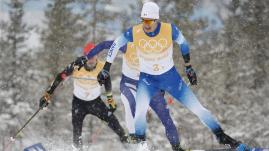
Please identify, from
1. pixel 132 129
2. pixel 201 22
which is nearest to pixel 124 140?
pixel 132 129

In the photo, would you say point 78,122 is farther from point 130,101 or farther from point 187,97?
point 187,97

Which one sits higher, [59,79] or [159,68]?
[159,68]

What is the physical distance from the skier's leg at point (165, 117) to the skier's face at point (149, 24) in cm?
126

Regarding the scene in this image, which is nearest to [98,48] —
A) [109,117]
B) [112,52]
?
[112,52]

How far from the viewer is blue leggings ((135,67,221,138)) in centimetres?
822

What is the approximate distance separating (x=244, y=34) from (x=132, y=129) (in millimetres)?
24118

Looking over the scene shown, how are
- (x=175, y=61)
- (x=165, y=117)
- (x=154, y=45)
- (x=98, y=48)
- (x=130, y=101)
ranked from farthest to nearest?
(x=175, y=61) < (x=130, y=101) < (x=98, y=48) < (x=165, y=117) < (x=154, y=45)

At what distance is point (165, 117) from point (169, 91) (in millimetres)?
658

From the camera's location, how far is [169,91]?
27.3 ft

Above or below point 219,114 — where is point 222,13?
above

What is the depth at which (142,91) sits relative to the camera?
838 centimetres

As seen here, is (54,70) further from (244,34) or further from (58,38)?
(244,34)

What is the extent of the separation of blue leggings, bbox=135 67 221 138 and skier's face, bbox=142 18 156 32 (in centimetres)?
70

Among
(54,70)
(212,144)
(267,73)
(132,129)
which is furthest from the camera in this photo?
(54,70)
